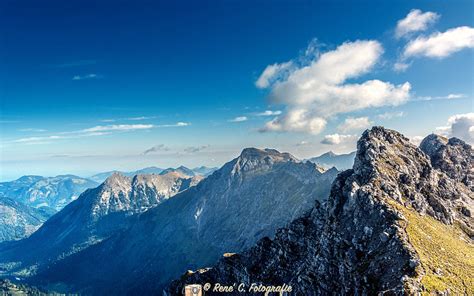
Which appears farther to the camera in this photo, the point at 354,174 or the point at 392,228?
the point at 354,174

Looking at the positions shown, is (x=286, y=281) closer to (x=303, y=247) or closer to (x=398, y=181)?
(x=303, y=247)

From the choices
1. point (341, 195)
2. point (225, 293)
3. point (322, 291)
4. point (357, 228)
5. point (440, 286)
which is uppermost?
point (341, 195)

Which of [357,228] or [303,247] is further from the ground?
[357,228]

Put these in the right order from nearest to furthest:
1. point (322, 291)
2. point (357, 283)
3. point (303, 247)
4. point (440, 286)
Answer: point (440, 286)
point (357, 283)
point (322, 291)
point (303, 247)

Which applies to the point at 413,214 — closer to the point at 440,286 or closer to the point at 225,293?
the point at 440,286

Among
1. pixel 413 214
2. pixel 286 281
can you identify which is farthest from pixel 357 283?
pixel 413 214

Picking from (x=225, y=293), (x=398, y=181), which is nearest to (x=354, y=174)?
(x=398, y=181)

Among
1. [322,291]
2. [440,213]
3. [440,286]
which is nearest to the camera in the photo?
[440,286]
